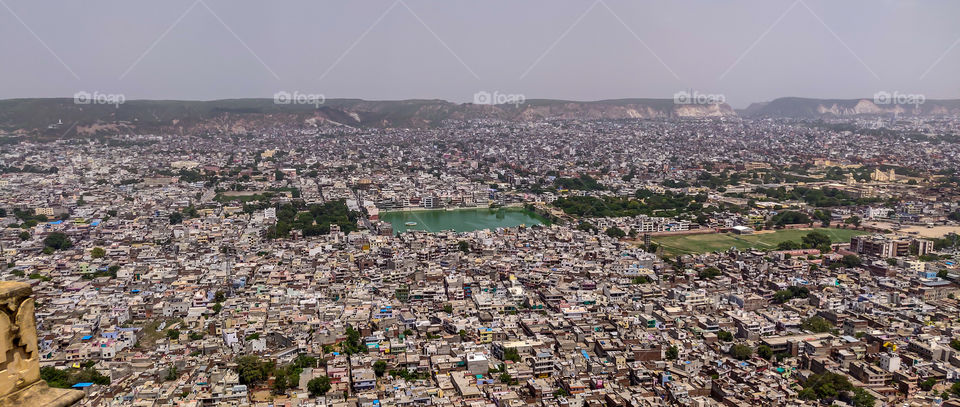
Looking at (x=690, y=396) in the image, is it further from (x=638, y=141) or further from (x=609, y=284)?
(x=638, y=141)

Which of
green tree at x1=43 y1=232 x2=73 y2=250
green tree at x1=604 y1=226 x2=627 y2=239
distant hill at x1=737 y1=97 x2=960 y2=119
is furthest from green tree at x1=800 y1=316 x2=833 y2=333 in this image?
distant hill at x1=737 y1=97 x2=960 y2=119

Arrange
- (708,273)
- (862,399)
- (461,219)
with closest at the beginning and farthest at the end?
(862,399) < (708,273) < (461,219)

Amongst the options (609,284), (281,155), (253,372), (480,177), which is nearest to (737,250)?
(609,284)

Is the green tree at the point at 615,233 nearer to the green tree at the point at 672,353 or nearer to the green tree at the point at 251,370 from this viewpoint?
the green tree at the point at 672,353

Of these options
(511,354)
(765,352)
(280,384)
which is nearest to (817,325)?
(765,352)

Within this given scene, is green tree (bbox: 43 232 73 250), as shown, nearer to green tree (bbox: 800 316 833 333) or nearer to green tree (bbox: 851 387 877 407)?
green tree (bbox: 800 316 833 333)

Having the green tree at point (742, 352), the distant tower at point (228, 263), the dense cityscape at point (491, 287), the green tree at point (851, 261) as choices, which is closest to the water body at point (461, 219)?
the dense cityscape at point (491, 287)

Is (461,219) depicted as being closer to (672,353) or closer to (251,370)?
(672,353)
